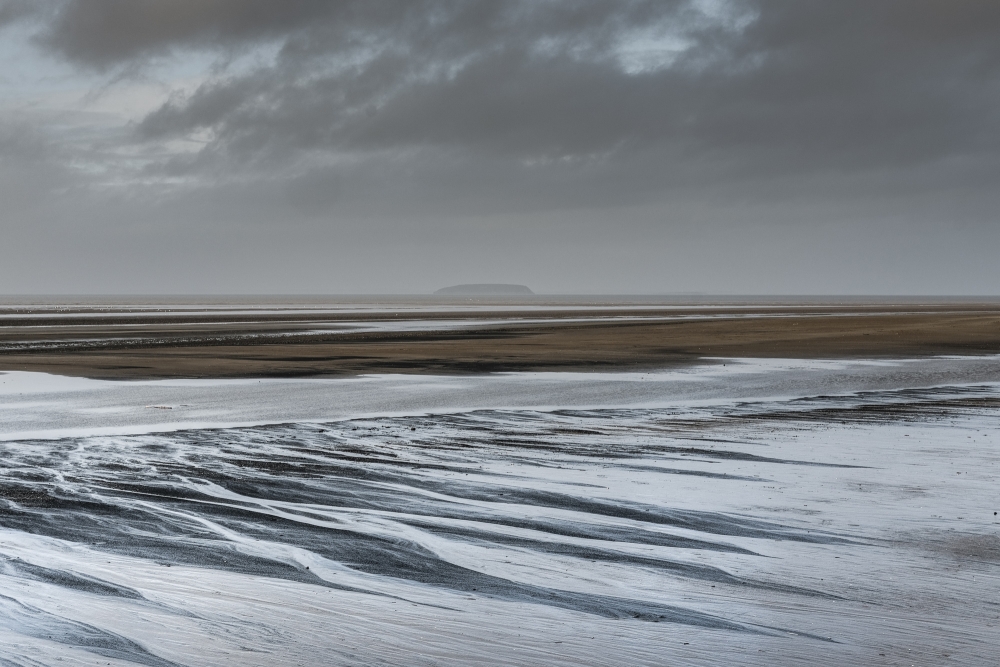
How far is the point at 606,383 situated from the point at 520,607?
1759 centimetres

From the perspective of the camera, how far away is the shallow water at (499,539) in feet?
19.8

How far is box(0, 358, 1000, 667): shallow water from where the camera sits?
19.8ft

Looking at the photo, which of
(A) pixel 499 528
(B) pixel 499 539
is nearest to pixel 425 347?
(A) pixel 499 528

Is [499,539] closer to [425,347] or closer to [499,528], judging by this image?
[499,528]

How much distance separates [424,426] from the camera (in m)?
16.2

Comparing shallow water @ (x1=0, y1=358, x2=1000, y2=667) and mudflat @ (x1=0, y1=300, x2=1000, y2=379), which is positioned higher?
mudflat @ (x1=0, y1=300, x2=1000, y2=379)

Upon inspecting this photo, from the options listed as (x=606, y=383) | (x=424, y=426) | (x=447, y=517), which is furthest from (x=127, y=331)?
(x=447, y=517)

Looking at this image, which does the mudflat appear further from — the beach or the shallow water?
the shallow water

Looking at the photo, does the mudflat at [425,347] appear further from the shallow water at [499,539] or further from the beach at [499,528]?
the shallow water at [499,539]

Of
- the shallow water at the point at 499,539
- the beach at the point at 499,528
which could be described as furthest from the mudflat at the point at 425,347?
the shallow water at the point at 499,539

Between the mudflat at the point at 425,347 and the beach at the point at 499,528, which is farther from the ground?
the mudflat at the point at 425,347

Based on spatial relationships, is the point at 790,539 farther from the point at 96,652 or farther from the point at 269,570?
the point at 96,652

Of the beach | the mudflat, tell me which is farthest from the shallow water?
the mudflat

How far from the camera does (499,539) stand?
849 cm
